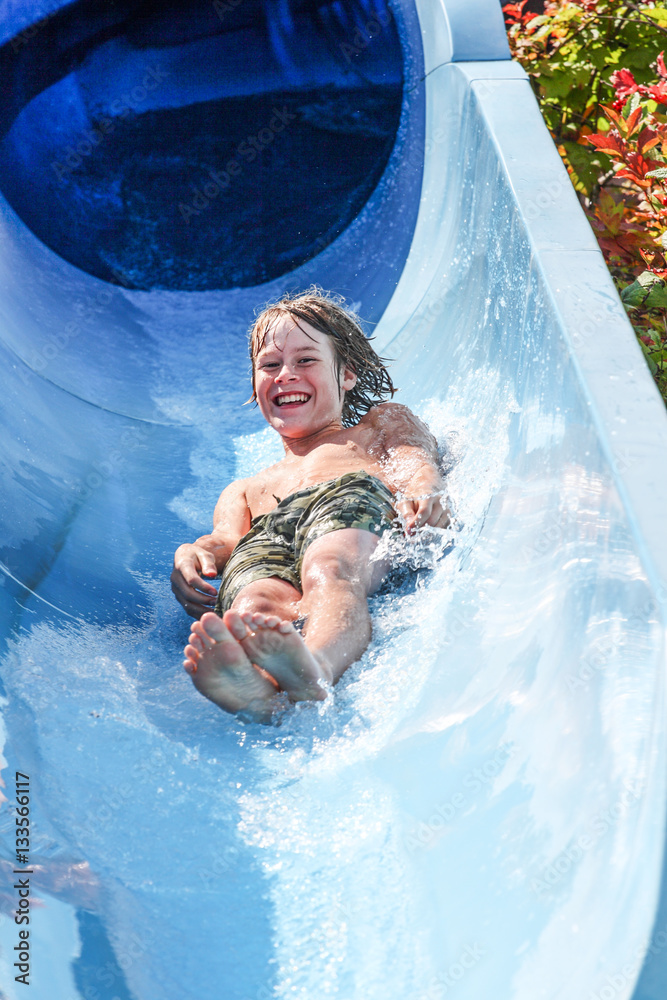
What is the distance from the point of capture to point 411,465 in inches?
72.9

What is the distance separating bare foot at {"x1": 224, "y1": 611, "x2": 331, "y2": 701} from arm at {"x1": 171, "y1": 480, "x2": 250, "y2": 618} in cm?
48

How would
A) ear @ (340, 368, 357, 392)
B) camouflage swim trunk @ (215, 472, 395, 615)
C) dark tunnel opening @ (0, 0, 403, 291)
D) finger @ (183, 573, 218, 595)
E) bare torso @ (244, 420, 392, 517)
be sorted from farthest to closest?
1. dark tunnel opening @ (0, 0, 403, 291)
2. ear @ (340, 368, 357, 392)
3. bare torso @ (244, 420, 392, 517)
4. finger @ (183, 573, 218, 595)
5. camouflage swim trunk @ (215, 472, 395, 615)

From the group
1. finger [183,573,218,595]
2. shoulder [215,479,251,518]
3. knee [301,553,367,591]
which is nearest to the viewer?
knee [301,553,367,591]

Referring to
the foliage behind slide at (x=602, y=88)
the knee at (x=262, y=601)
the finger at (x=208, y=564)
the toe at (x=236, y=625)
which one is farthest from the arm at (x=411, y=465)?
the foliage behind slide at (x=602, y=88)

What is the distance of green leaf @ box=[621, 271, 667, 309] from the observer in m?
2.13

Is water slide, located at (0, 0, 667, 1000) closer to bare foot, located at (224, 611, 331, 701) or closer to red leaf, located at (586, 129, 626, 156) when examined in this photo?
bare foot, located at (224, 611, 331, 701)

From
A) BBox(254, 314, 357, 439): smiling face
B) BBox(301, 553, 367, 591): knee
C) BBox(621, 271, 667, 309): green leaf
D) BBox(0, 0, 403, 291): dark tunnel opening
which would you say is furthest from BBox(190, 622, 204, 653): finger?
BBox(0, 0, 403, 291): dark tunnel opening

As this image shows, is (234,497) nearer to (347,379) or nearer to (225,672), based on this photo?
(347,379)

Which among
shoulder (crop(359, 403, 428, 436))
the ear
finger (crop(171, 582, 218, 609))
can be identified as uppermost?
the ear

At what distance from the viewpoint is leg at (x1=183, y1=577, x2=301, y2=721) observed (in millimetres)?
1236

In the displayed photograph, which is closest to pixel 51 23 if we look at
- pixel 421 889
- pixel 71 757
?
pixel 71 757

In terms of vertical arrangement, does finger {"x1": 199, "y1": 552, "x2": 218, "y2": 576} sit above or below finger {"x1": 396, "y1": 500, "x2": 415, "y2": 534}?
below

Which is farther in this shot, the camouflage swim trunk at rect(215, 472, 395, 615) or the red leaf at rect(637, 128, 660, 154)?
the red leaf at rect(637, 128, 660, 154)

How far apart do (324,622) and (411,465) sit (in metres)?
0.55
